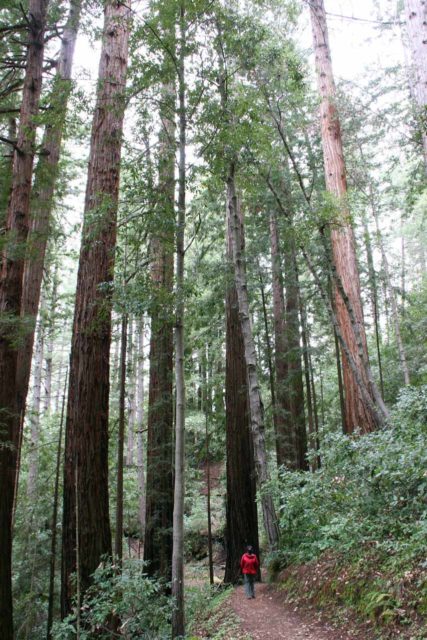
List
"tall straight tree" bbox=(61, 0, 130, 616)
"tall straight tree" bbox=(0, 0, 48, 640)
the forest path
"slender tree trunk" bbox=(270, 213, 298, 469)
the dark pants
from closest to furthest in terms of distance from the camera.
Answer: the forest path < "tall straight tree" bbox=(61, 0, 130, 616) < "tall straight tree" bbox=(0, 0, 48, 640) < the dark pants < "slender tree trunk" bbox=(270, 213, 298, 469)

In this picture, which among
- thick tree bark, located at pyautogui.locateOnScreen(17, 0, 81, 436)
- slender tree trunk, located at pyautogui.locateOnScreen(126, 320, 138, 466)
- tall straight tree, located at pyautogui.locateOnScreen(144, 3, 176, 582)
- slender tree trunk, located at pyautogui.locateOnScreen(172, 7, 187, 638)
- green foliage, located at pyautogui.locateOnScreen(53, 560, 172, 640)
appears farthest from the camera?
slender tree trunk, located at pyautogui.locateOnScreen(126, 320, 138, 466)

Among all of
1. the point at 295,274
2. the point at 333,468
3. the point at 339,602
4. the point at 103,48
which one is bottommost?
the point at 339,602

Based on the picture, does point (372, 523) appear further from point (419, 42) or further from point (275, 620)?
point (419, 42)

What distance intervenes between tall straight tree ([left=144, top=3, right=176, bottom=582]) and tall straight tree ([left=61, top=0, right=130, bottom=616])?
0.73 m

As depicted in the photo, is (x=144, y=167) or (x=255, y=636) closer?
(x=255, y=636)

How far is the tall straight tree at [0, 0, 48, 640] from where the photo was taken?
675 centimetres

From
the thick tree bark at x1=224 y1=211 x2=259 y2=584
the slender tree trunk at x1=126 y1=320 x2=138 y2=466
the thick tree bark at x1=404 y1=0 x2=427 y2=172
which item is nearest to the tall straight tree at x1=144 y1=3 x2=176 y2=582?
the slender tree trunk at x1=126 y1=320 x2=138 y2=466

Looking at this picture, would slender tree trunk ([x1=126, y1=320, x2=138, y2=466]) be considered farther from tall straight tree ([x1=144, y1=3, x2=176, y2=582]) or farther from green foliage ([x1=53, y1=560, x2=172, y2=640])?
green foliage ([x1=53, y1=560, x2=172, y2=640])

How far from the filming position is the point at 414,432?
5688 millimetres

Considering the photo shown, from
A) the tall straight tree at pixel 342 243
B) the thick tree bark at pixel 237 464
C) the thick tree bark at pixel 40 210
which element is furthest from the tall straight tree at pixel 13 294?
the tall straight tree at pixel 342 243

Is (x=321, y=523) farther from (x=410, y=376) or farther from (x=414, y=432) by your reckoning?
(x=410, y=376)

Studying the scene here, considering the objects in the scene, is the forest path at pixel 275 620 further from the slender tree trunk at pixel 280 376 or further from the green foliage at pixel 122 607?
the slender tree trunk at pixel 280 376

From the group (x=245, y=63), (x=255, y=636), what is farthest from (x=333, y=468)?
(x=245, y=63)

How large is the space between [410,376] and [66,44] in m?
16.0
